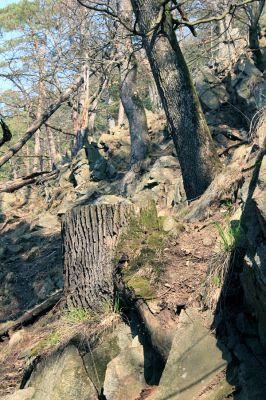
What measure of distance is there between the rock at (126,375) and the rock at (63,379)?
10.6 inches

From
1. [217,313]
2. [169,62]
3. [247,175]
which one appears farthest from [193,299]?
[169,62]

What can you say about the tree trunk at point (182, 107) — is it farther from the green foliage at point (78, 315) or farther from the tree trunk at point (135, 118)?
the tree trunk at point (135, 118)

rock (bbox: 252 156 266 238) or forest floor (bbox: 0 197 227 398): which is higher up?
rock (bbox: 252 156 266 238)

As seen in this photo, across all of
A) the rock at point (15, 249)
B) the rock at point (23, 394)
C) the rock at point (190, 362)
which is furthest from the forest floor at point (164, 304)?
the rock at point (15, 249)

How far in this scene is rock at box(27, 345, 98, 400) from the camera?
14.6 feet

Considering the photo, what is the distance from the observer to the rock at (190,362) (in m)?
3.64

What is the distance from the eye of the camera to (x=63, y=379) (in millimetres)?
4504

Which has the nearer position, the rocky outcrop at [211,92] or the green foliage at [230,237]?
the green foliage at [230,237]

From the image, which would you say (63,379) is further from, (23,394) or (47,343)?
(47,343)

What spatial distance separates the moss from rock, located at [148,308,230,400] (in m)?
0.53

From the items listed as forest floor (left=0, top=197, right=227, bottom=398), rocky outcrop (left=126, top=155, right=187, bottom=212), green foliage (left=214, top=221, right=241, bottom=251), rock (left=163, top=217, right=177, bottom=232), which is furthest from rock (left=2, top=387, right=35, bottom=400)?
rocky outcrop (left=126, top=155, right=187, bottom=212)

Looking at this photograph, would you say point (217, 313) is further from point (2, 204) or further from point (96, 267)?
point (2, 204)

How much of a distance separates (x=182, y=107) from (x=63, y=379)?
421 centimetres

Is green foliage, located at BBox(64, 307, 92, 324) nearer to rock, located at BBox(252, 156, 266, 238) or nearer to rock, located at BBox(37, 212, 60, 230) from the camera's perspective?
rock, located at BBox(252, 156, 266, 238)
